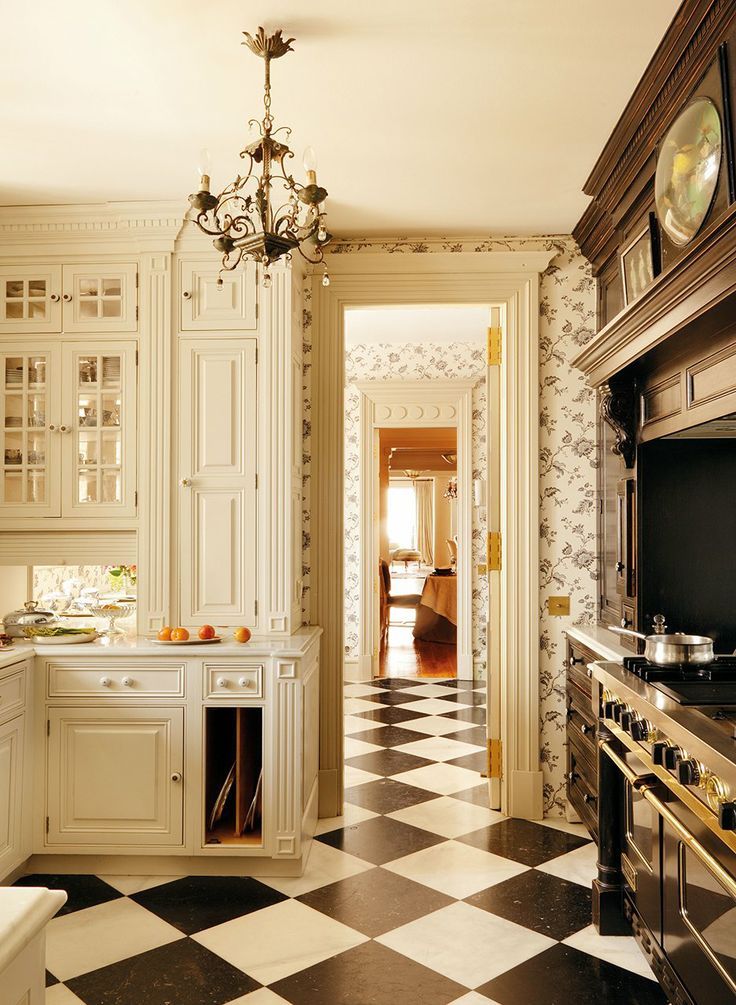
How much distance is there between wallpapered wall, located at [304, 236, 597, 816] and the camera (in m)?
3.98

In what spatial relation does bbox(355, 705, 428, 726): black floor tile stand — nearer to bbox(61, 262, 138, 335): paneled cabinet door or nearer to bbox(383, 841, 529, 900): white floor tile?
bbox(383, 841, 529, 900): white floor tile

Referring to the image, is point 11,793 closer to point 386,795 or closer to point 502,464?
point 386,795

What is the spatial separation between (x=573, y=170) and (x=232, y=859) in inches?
121

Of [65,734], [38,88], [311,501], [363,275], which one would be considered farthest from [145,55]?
[65,734]

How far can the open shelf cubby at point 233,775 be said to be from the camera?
10.8 feet

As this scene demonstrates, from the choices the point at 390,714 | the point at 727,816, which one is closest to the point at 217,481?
the point at 727,816

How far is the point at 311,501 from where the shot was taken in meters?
4.01

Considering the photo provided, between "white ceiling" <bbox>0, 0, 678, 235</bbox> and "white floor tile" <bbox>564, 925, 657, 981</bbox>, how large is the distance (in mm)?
2799

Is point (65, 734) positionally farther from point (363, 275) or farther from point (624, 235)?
point (624, 235)

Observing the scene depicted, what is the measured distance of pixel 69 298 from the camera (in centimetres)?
369

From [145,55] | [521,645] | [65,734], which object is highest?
[145,55]

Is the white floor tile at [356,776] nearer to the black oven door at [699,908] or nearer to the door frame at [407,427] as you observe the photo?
the black oven door at [699,908]

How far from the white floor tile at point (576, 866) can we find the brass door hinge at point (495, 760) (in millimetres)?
567

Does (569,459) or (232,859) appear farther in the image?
(569,459)
